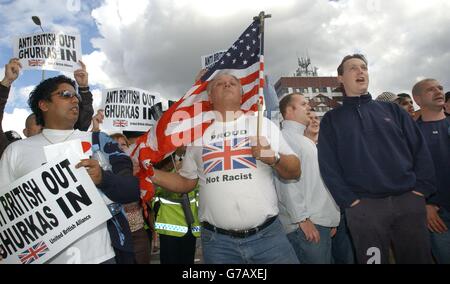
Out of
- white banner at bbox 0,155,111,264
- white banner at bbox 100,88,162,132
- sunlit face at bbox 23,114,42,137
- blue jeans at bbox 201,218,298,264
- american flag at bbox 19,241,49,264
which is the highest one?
white banner at bbox 100,88,162,132

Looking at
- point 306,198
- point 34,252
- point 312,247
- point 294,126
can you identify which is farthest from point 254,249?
point 294,126

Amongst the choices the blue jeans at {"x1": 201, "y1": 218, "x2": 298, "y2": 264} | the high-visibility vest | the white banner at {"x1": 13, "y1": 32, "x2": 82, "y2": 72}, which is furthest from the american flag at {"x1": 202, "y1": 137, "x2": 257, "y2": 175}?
the white banner at {"x1": 13, "y1": 32, "x2": 82, "y2": 72}

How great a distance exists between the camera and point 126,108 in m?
8.10

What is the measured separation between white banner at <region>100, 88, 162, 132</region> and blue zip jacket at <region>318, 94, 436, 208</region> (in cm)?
530

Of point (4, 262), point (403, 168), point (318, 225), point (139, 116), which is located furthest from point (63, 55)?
point (403, 168)

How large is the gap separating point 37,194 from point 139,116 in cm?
590

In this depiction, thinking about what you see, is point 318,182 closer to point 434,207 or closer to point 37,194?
point 434,207

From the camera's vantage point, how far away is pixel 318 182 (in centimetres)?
388

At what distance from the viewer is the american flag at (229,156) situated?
304 cm

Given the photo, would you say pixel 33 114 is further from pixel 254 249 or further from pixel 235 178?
pixel 254 249

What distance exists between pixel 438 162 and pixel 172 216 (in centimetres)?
347

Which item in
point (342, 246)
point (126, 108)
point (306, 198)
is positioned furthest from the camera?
point (126, 108)

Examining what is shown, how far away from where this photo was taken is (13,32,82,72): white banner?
6531 mm

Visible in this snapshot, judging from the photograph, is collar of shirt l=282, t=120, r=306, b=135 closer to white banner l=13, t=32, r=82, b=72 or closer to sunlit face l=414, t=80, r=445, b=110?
sunlit face l=414, t=80, r=445, b=110
